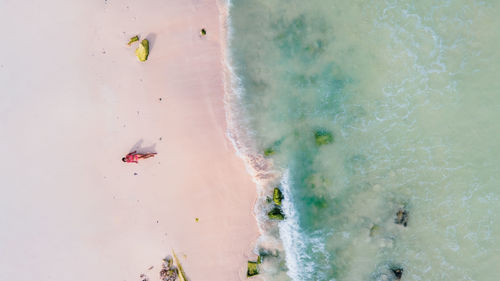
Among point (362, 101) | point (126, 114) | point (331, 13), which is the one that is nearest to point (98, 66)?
point (126, 114)

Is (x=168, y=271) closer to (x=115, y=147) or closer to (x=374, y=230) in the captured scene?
(x=115, y=147)

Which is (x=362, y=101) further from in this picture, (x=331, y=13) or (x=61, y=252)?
(x=61, y=252)

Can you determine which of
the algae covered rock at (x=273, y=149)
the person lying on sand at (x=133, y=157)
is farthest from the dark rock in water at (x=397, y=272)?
the person lying on sand at (x=133, y=157)

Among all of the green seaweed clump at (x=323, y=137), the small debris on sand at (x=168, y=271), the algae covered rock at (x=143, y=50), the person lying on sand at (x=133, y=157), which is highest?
the algae covered rock at (x=143, y=50)

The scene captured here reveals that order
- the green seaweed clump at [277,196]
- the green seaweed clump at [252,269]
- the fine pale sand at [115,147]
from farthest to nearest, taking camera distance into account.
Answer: the fine pale sand at [115,147] < the green seaweed clump at [252,269] < the green seaweed clump at [277,196]

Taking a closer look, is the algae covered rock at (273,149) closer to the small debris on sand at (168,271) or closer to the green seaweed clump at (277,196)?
the green seaweed clump at (277,196)
